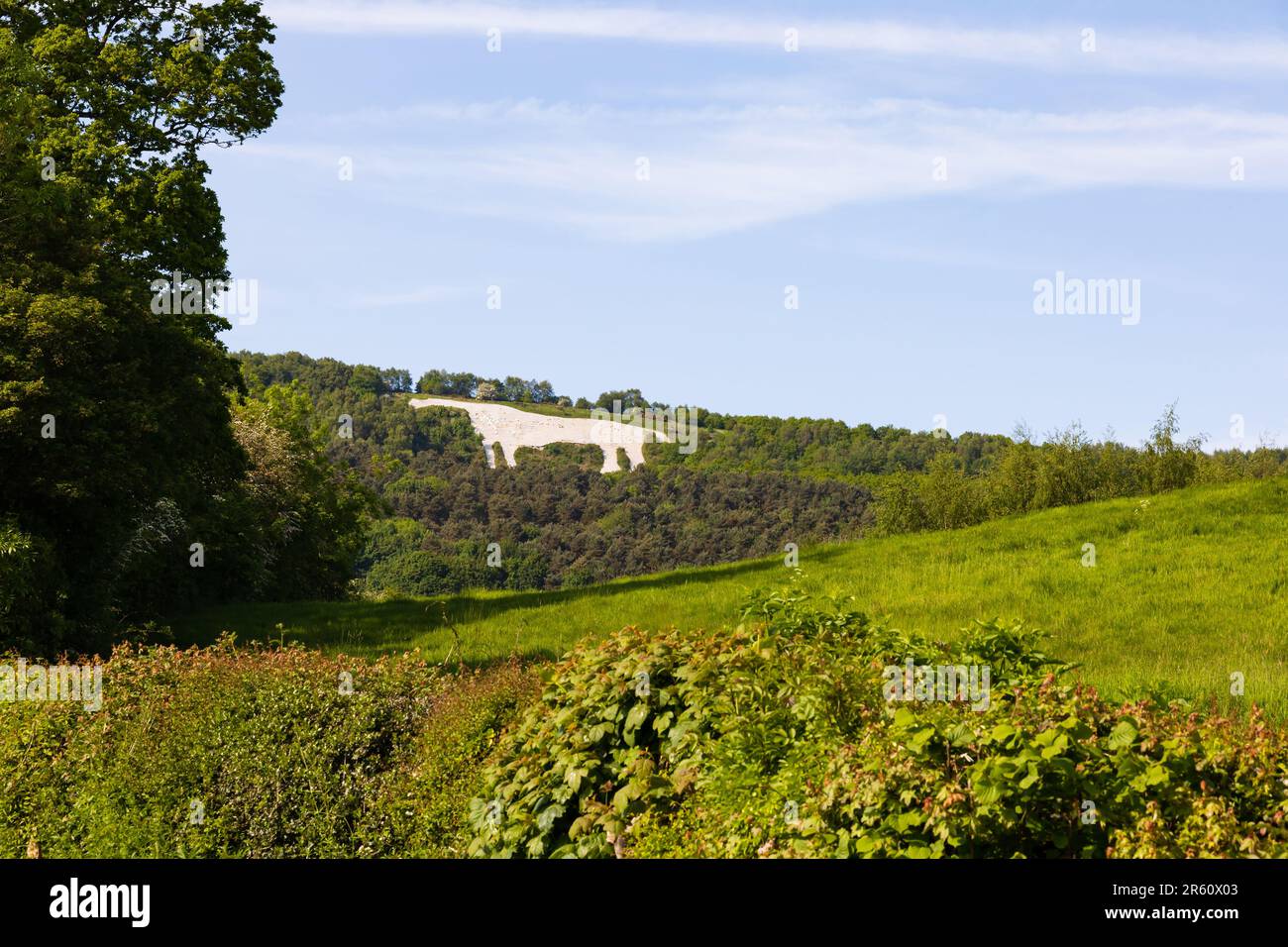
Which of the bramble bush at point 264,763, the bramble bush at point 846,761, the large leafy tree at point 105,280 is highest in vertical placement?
the large leafy tree at point 105,280

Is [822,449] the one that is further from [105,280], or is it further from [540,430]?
[105,280]

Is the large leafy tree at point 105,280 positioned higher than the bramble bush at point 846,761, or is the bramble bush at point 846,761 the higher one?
the large leafy tree at point 105,280

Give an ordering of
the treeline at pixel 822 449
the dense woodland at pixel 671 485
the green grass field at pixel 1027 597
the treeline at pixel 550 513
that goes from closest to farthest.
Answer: the green grass field at pixel 1027 597 → the dense woodland at pixel 671 485 → the treeline at pixel 550 513 → the treeline at pixel 822 449

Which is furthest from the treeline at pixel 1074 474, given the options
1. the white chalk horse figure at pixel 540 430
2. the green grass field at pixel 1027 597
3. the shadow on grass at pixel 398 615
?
the white chalk horse figure at pixel 540 430

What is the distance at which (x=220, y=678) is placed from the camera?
38.0ft

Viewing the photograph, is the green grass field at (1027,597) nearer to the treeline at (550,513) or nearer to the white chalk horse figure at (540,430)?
the treeline at (550,513)

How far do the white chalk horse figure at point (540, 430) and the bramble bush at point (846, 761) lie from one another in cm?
10790

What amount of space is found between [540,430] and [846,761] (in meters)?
138

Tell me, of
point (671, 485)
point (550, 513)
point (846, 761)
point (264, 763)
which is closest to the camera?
point (846, 761)

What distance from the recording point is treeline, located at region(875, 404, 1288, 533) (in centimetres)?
4062

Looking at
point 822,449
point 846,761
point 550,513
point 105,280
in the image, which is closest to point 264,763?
point 846,761

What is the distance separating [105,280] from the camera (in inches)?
864

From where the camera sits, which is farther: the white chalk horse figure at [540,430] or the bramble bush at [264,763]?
the white chalk horse figure at [540,430]

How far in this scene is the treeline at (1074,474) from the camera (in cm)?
4062
